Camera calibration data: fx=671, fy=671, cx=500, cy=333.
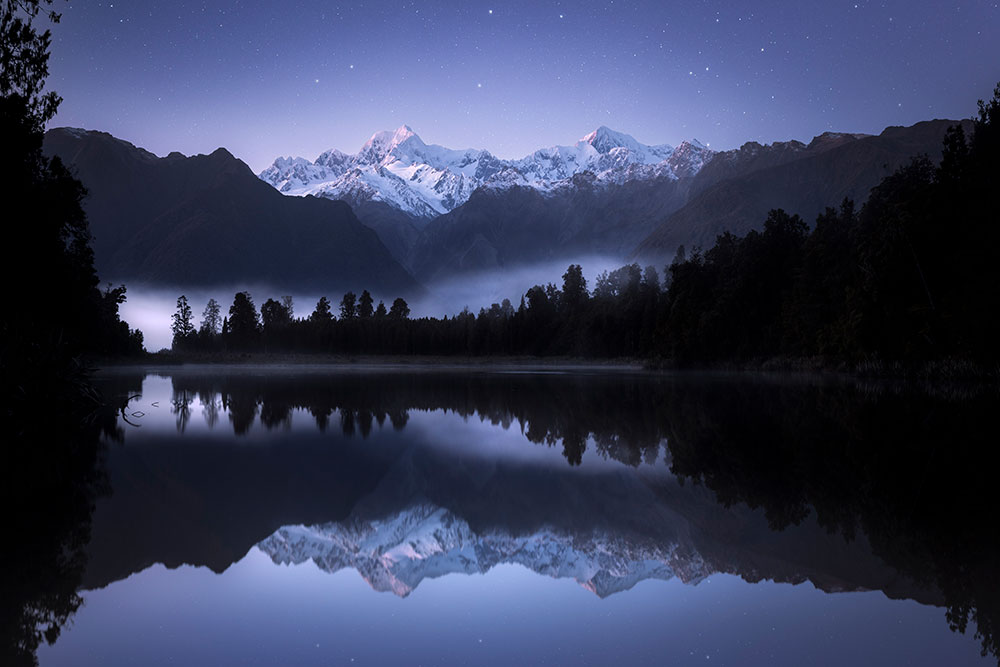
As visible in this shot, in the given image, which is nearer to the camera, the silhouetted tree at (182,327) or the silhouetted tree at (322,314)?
the silhouetted tree at (322,314)

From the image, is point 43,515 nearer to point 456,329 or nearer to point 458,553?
point 458,553

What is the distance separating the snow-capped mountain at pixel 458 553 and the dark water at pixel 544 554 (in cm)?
4

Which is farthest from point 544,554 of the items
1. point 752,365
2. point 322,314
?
point 322,314

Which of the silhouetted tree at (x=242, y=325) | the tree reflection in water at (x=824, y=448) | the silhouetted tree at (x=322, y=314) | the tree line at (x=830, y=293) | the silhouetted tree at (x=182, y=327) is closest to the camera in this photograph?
the tree reflection in water at (x=824, y=448)

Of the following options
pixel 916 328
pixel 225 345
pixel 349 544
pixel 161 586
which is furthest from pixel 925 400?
pixel 225 345

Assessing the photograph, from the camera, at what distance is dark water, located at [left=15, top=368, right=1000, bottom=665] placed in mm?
5270

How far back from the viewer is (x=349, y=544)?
26.7ft

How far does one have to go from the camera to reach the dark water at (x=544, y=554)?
5.27 m

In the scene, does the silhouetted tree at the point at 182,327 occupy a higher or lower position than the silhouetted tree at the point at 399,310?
lower

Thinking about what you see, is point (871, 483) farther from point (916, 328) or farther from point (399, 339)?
point (399, 339)

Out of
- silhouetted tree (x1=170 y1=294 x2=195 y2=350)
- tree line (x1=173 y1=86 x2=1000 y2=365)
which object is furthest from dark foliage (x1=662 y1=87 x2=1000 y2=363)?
silhouetted tree (x1=170 y1=294 x2=195 y2=350)

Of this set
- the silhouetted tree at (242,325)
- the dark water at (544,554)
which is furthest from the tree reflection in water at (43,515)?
the silhouetted tree at (242,325)

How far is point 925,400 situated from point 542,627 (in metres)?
29.3

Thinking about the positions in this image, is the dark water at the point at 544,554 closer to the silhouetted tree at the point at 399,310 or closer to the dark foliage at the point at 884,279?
the dark foliage at the point at 884,279
